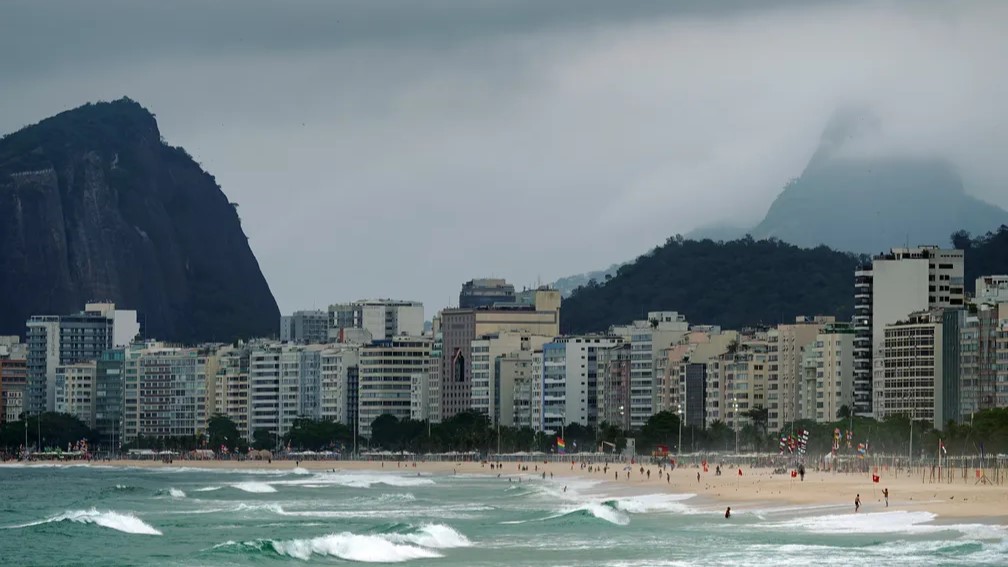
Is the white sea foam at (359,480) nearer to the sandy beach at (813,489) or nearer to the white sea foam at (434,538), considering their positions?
the sandy beach at (813,489)

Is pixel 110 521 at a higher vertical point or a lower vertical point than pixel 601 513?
lower

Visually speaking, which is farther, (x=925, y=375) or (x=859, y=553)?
(x=925, y=375)

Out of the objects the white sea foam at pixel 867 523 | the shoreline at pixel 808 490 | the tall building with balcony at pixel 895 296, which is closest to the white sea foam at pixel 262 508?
the shoreline at pixel 808 490

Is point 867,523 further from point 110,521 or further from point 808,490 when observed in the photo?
point 110,521

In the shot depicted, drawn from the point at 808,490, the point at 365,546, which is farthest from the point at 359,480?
the point at 365,546

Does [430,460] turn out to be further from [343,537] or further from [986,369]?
[343,537]

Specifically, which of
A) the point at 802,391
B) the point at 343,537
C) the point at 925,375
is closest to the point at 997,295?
→ the point at 925,375
